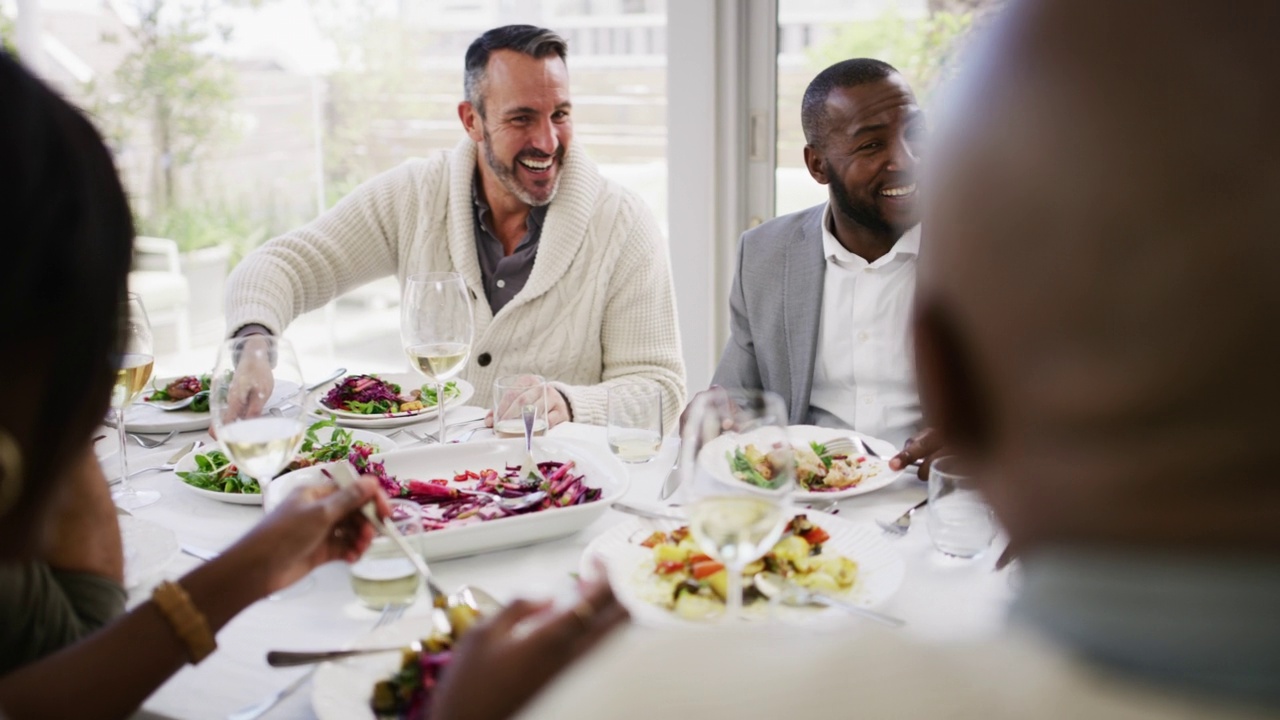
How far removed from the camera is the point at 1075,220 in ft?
1.58

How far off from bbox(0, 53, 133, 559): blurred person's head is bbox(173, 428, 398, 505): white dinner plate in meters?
0.82

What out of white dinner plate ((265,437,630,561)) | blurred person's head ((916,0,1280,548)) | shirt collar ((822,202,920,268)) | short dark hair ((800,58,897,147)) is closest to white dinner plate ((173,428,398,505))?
white dinner plate ((265,437,630,561))

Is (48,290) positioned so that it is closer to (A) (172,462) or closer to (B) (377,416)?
(A) (172,462)

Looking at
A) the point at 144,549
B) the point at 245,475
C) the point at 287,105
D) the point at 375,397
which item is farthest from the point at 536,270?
the point at 287,105

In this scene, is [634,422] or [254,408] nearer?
[254,408]

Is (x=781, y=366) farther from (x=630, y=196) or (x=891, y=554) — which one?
(x=891, y=554)

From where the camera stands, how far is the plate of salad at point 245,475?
176cm

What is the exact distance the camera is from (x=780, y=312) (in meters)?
2.66

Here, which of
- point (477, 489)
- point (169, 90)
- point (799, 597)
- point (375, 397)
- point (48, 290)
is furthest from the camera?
point (169, 90)

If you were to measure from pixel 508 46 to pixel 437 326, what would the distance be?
1.23 m

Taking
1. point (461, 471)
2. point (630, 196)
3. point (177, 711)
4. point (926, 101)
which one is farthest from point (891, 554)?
point (926, 101)

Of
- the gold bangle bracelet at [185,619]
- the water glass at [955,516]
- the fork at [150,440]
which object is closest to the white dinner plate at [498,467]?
the gold bangle bracelet at [185,619]

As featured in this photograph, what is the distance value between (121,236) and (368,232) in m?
2.13

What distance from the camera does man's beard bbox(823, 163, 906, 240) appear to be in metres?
2.67
